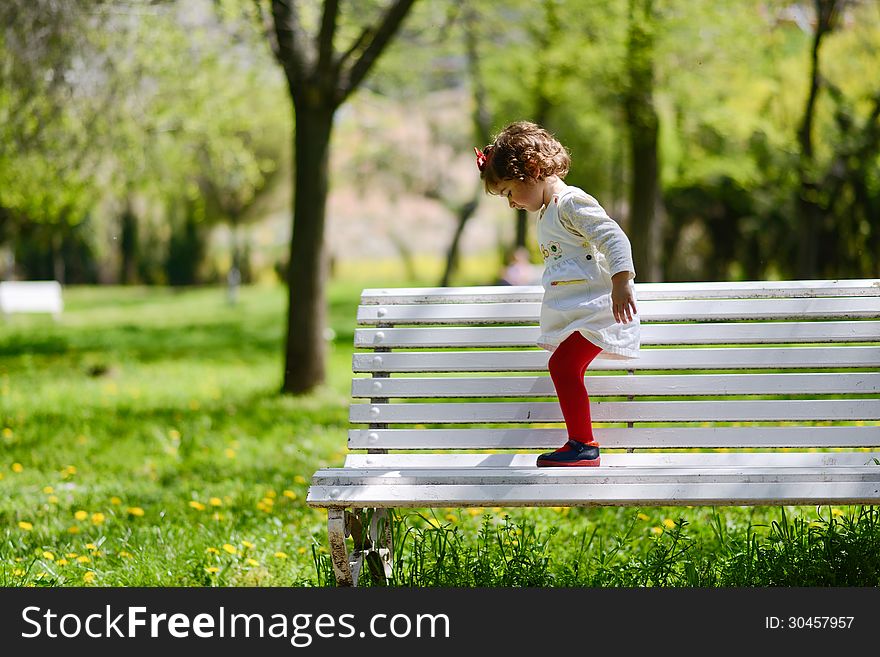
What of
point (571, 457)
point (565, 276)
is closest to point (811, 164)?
point (565, 276)

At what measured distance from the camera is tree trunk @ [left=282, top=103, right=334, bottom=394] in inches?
338

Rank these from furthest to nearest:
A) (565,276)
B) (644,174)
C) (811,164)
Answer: (644,174)
(811,164)
(565,276)

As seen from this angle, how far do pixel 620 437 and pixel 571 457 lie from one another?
0.24 m

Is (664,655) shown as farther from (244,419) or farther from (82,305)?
(82,305)

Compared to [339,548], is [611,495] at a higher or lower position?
higher

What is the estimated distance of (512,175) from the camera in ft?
11.8

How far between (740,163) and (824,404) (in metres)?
15.3

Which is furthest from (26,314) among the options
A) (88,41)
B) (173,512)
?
(173,512)

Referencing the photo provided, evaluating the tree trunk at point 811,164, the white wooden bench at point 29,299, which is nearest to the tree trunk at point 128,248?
the white wooden bench at point 29,299

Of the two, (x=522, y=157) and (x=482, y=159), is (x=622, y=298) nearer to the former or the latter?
(x=522, y=157)

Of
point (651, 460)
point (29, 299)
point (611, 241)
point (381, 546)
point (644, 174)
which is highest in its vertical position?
point (644, 174)

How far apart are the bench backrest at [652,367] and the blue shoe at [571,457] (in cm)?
12

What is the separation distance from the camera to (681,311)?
12.5 feet

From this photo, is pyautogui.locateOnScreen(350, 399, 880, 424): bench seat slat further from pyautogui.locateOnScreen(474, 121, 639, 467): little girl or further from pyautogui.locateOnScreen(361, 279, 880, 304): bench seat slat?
pyautogui.locateOnScreen(361, 279, 880, 304): bench seat slat
